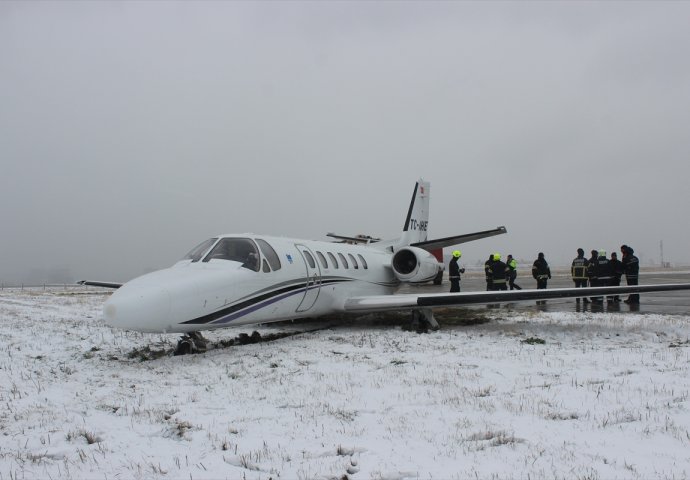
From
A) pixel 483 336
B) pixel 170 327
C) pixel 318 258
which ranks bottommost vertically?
pixel 483 336

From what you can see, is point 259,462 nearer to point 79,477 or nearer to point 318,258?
point 79,477

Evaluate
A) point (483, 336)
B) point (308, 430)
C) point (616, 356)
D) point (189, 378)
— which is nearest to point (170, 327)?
point (189, 378)

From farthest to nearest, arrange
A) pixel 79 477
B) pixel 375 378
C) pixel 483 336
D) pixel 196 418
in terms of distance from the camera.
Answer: pixel 483 336 < pixel 375 378 < pixel 196 418 < pixel 79 477

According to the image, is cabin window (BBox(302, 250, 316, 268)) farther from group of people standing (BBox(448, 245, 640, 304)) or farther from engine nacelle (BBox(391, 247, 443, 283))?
Result: group of people standing (BBox(448, 245, 640, 304))

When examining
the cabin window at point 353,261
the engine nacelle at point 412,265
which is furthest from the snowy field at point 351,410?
the engine nacelle at point 412,265

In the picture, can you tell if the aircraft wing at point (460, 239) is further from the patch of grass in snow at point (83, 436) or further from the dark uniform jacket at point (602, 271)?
the patch of grass in snow at point (83, 436)

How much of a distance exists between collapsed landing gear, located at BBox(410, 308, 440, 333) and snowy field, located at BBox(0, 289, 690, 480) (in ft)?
6.94

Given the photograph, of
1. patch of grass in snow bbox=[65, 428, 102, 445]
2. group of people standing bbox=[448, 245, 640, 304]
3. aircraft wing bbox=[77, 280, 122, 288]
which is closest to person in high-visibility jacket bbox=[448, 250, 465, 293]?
group of people standing bbox=[448, 245, 640, 304]

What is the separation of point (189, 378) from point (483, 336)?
573cm

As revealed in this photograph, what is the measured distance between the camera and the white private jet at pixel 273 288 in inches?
283

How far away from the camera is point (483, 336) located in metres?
9.88

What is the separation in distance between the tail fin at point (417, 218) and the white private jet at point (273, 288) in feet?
8.22

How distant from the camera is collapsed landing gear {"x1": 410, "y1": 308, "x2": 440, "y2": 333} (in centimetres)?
1118

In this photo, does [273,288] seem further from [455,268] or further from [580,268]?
[580,268]
